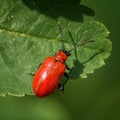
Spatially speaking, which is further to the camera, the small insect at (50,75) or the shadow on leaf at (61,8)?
the small insect at (50,75)

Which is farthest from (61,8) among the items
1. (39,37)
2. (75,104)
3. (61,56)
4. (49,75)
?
(75,104)

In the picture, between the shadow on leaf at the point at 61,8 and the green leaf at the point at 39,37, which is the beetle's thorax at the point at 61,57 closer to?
the green leaf at the point at 39,37

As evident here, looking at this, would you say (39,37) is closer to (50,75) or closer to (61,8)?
(61,8)

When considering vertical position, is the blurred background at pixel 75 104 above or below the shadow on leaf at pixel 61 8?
below

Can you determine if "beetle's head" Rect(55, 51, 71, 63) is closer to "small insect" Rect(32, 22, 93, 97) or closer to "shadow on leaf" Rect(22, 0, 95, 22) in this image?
"small insect" Rect(32, 22, 93, 97)

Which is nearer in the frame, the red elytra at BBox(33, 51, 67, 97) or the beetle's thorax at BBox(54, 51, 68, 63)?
the red elytra at BBox(33, 51, 67, 97)

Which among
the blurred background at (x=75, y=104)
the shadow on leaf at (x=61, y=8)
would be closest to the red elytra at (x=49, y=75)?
the shadow on leaf at (x=61, y=8)

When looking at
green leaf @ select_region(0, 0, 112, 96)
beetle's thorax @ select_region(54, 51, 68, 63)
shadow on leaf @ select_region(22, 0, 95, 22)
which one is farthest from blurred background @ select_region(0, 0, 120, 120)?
shadow on leaf @ select_region(22, 0, 95, 22)

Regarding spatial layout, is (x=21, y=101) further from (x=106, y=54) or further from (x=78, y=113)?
(x=106, y=54)
